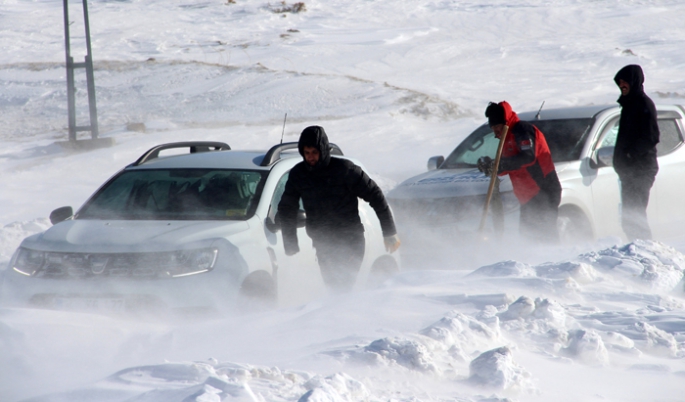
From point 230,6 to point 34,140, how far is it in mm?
Answer: 21552

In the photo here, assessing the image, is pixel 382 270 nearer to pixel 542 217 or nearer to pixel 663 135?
pixel 542 217

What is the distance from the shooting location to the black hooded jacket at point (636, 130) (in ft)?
21.6

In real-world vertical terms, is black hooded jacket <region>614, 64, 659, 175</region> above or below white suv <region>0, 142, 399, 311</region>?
above

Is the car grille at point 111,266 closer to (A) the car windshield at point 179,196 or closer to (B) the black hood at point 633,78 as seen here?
(A) the car windshield at point 179,196

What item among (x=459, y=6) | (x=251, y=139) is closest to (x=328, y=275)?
(x=251, y=139)

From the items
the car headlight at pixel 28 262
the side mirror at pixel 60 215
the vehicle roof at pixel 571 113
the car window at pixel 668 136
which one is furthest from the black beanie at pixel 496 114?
the car headlight at pixel 28 262

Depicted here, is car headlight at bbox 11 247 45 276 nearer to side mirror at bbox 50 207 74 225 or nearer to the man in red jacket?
side mirror at bbox 50 207 74 225

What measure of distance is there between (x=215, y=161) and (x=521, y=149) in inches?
100

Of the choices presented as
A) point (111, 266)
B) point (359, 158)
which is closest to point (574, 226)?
point (111, 266)

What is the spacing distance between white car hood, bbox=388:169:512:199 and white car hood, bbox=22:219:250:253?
253 centimetres

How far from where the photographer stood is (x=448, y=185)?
7.13m

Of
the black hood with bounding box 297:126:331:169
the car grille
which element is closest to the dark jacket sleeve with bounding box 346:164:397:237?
the black hood with bounding box 297:126:331:169

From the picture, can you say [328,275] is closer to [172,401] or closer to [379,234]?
[379,234]

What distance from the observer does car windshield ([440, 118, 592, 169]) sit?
7395 millimetres
